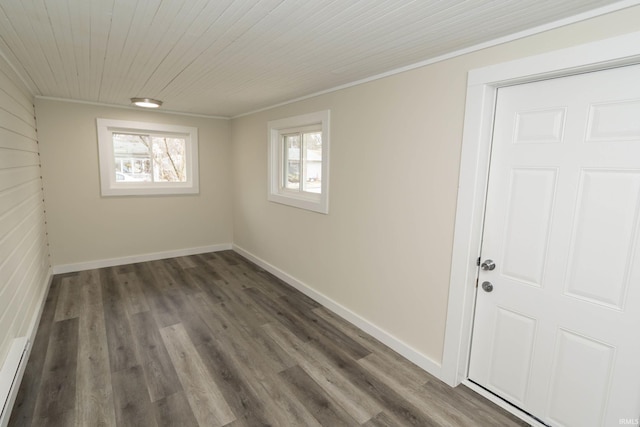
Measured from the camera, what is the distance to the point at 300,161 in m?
3.86

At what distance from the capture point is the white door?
4.92 ft

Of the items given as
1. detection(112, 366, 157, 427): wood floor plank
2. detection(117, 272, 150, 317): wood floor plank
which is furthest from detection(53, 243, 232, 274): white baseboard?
detection(112, 366, 157, 427): wood floor plank

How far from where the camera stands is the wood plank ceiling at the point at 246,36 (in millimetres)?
1479

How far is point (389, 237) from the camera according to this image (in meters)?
2.57

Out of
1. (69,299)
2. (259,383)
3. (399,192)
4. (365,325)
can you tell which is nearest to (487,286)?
(399,192)

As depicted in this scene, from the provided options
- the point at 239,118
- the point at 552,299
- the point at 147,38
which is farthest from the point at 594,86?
Answer: the point at 239,118

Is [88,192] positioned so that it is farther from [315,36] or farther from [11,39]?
[315,36]

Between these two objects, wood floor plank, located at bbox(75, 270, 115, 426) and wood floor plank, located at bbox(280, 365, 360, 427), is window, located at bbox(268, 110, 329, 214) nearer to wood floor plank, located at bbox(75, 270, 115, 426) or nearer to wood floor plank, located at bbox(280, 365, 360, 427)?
wood floor plank, located at bbox(280, 365, 360, 427)

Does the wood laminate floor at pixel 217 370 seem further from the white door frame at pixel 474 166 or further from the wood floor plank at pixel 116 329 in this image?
the white door frame at pixel 474 166

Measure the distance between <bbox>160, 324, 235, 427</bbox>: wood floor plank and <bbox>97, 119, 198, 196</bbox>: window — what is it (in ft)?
8.45

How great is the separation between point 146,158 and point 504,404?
16.5 feet

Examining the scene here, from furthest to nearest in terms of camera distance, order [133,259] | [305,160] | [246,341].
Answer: [133,259] → [305,160] → [246,341]

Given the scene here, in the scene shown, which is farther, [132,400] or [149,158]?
[149,158]

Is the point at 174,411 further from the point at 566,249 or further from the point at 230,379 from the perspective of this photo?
the point at 566,249
